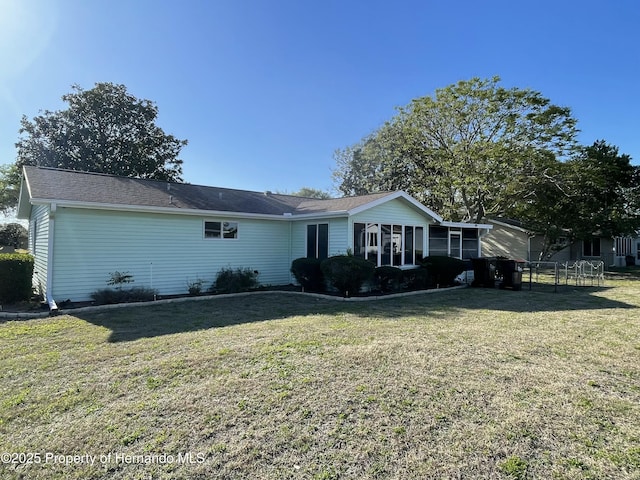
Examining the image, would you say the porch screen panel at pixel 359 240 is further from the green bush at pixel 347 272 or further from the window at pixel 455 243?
the window at pixel 455 243

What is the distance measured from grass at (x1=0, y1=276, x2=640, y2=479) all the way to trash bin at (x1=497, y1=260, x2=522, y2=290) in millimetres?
5888

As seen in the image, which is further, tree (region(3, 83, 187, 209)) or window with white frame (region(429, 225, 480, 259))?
tree (region(3, 83, 187, 209))

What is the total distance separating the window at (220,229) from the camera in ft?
37.8

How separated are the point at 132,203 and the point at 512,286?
12698mm

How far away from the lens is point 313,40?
1423 centimetres

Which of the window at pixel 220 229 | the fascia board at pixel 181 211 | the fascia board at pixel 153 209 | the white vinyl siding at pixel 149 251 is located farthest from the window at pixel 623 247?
the window at pixel 220 229

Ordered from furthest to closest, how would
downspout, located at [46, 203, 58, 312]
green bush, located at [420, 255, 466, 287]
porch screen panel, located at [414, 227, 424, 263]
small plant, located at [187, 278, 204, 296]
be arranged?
porch screen panel, located at [414, 227, 424, 263]
green bush, located at [420, 255, 466, 287]
small plant, located at [187, 278, 204, 296]
downspout, located at [46, 203, 58, 312]

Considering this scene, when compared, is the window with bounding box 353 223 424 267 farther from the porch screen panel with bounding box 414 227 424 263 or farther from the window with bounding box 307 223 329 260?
the window with bounding box 307 223 329 260

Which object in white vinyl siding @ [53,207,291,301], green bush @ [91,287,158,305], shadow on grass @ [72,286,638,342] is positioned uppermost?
white vinyl siding @ [53,207,291,301]

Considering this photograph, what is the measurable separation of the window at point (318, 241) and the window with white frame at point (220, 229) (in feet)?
8.50

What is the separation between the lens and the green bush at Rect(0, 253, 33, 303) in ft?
27.9

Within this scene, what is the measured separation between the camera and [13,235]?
30109 millimetres

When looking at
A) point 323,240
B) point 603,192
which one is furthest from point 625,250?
point 323,240

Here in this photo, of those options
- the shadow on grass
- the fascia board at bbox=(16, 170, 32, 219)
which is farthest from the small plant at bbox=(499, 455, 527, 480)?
the fascia board at bbox=(16, 170, 32, 219)
